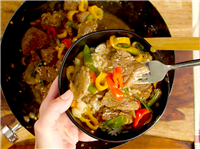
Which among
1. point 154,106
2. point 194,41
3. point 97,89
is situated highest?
point 194,41

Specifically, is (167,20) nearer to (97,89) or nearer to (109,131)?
(97,89)

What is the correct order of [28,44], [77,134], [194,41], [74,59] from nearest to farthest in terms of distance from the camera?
[194,41] < [74,59] < [77,134] < [28,44]

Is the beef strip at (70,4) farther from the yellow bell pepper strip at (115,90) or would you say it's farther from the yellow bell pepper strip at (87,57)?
the yellow bell pepper strip at (115,90)

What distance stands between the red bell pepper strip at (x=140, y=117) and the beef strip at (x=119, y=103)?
0.27ft

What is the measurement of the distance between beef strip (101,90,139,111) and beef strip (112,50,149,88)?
17cm

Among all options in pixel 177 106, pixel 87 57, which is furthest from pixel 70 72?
pixel 177 106

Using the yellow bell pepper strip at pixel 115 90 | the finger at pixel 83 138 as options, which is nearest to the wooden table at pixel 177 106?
the finger at pixel 83 138

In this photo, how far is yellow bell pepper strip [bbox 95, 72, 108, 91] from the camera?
5.53 feet

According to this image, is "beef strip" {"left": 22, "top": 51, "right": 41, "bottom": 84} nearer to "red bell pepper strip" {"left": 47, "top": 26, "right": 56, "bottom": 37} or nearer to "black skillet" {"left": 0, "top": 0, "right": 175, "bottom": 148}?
"black skillet" {"left": 0, "top": 0, "right": 175, "bottom": 148}

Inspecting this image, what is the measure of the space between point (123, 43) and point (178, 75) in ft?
3.45

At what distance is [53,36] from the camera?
7.42ft

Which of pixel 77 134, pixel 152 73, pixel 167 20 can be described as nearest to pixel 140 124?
pixel 152 73

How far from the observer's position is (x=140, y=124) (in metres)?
1.73

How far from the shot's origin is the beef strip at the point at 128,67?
62.2 inches
